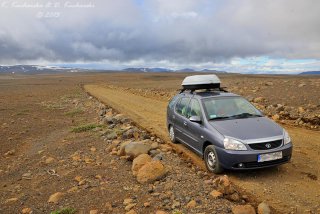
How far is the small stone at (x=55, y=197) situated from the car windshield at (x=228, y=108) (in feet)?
12.0

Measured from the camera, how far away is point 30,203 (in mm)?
6410

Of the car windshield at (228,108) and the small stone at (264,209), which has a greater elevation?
the car windshield at (228,108)

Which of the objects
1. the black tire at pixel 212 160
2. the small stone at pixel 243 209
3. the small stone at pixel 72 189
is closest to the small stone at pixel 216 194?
the small stone at pixel 243 209

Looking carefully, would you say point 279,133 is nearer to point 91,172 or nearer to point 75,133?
point 91,172

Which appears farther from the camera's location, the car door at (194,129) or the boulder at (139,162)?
the car door at (194,129)

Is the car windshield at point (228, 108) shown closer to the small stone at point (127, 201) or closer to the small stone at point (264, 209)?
the small stone at point (264, 209)

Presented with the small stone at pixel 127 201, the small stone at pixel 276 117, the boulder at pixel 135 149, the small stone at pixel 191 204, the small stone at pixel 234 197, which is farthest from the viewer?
→ the small stone at pixel 276 117

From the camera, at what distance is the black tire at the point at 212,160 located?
6.77 meters

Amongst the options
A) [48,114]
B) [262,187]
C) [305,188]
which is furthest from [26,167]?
[48,114]

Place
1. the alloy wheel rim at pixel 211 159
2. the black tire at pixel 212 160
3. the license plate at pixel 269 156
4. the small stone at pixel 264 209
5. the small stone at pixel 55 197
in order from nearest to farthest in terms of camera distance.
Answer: the small stone at pixel 264 209 → the small stone at pixel 55 197 → the license plate at pixel 269 156 → the black tire at pixel 212 160 → the alloy wheel rim at pixel 211 159

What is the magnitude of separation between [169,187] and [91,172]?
88.9 inches

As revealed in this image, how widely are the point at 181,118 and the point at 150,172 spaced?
8.38ft

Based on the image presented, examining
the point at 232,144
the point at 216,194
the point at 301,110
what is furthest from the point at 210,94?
the point at 301,110

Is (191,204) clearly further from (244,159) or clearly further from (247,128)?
(247,128)
